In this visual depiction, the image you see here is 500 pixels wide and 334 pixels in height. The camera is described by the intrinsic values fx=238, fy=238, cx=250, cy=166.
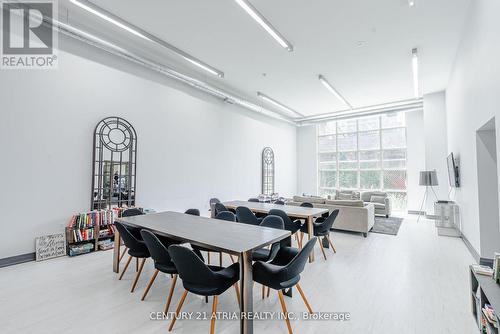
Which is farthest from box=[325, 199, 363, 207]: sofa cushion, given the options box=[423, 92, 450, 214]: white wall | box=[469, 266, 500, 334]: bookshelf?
box=[423, 92, 450, 214]: white wall

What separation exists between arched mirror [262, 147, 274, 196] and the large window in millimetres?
2788

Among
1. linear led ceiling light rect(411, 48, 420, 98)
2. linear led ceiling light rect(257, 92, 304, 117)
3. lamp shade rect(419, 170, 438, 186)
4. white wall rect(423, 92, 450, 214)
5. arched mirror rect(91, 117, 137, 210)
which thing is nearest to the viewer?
arched mirror rect(91, 117, 137, 210)

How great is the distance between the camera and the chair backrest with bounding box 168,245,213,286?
189 cm

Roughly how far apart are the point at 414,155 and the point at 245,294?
9.20 metres

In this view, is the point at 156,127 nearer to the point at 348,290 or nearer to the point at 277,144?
the point at 348,290

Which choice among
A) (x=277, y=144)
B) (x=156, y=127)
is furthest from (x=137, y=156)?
(x=277, y=144)

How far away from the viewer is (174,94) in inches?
232

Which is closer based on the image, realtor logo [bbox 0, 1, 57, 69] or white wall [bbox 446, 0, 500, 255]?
white wall [bbox 446, 0, 500, 255]

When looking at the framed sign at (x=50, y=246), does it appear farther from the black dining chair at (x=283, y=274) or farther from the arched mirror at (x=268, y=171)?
the arched mirror at (x=268, y=171)

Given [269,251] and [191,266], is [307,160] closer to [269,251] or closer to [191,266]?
[269,251]

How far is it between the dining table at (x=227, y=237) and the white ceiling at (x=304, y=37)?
3202mm

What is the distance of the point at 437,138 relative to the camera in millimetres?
7180

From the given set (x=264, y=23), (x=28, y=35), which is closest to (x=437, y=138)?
(x=264, y=23)

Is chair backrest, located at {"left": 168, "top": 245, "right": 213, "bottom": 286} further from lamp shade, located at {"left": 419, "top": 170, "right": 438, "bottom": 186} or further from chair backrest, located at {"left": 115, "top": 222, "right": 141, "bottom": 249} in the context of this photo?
lamp shade, located at {"left": 419, "top": 170, "right": 438, "bottom": 186}
